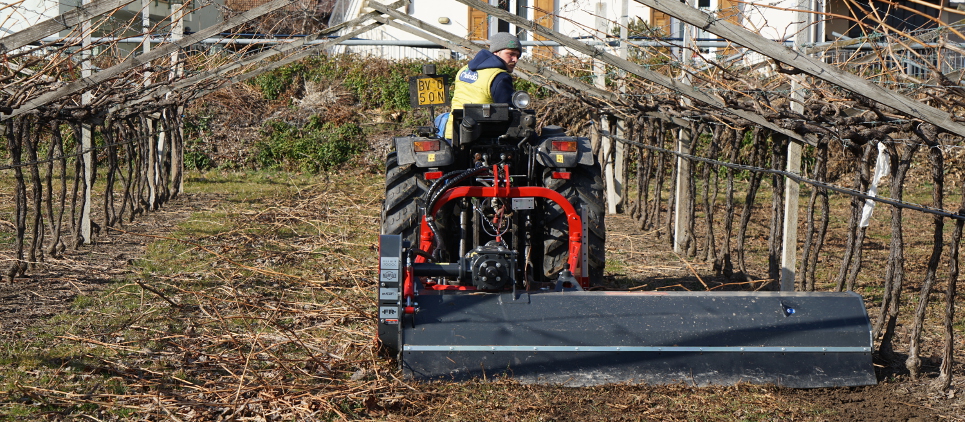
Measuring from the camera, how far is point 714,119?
8.53 m

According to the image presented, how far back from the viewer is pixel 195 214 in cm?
1217

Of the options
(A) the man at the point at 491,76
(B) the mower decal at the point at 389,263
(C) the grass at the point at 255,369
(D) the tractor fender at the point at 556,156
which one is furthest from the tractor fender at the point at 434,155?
(B) the mower decal at the point at 389,263

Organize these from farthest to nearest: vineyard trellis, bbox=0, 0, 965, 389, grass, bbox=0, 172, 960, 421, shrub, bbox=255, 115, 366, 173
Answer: shrub, bbox=255, 115, 366, 173 < vineyard trellis, bbox=0, 0, 965, 389 < grass, bbox=0, 172, 960, 421

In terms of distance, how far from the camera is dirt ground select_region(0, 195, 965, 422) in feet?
15.4

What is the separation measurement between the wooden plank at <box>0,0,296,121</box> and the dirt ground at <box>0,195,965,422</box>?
1212 millimetres

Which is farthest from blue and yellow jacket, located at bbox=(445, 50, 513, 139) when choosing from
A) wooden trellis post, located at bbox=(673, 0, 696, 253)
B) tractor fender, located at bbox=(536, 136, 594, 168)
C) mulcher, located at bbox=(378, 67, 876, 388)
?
wooden trellis post, located at bbox=(673, 0, 696, 253)

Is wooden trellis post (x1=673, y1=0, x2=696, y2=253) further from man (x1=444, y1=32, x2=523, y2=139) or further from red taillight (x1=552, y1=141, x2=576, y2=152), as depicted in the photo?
man (x1=444, y1=32, x2=523, y2=139)

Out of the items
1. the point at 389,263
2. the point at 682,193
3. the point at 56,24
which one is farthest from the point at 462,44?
the point at 389,263

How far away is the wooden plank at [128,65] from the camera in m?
6.39

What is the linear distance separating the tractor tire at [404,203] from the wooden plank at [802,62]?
237 centimetres

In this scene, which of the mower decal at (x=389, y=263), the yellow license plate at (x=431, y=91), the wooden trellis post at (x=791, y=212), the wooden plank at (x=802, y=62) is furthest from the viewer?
the yellow license plate at (x=431, y=91)

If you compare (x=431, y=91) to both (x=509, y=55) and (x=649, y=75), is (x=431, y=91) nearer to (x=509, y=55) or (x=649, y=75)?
(x=509, y=55)

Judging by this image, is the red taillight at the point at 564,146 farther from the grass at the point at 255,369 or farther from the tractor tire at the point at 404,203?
the grass at the point at 255,369

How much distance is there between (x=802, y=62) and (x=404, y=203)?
279 cm
